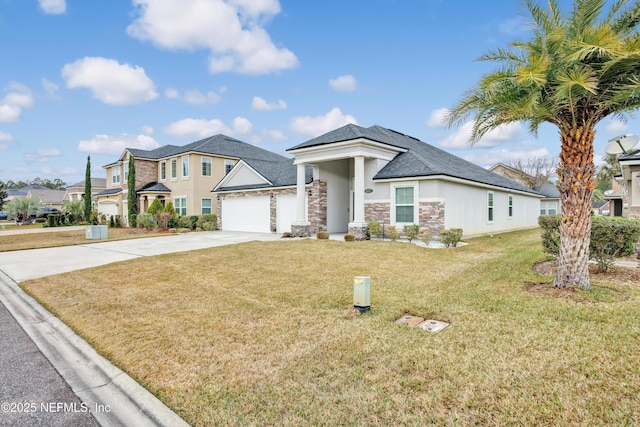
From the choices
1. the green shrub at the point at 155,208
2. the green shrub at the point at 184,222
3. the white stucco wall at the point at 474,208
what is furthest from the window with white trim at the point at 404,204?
the green shrub at the point at 155,208

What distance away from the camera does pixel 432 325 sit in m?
4.80

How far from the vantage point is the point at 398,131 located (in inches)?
930

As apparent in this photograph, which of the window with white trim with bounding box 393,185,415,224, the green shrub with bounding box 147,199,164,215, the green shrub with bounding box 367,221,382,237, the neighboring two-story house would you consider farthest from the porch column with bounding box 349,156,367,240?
the green shrub with bounding box 147,199,164,215

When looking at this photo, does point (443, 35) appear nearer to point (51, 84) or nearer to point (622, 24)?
point (622, 24)

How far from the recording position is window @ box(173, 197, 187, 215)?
26.9 metres

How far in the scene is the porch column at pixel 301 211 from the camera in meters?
17.8

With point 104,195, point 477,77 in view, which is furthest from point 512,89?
point 104,195

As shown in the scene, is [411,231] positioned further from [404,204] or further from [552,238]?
[552,238]

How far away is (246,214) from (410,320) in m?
18.8

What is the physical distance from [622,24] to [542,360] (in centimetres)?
675

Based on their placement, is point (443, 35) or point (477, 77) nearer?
point (477, 77)

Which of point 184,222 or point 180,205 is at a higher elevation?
point 180,205

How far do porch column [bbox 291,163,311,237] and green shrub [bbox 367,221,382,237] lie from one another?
3651 millimetres

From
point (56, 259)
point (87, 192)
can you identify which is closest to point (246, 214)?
point (56, 259)
